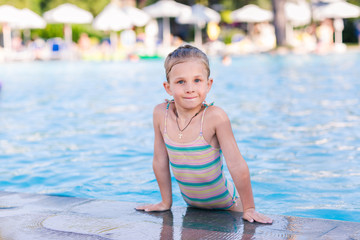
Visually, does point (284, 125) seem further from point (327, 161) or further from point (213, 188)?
point (213, 188)

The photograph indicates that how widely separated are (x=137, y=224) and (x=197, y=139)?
A: 0.58 meters

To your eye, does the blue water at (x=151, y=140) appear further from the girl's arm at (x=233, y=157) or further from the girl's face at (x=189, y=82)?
the girl's face at (x=189, y=82)

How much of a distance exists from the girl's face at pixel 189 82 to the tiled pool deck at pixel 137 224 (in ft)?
2.17

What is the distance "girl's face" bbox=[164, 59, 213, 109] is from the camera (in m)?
3.02

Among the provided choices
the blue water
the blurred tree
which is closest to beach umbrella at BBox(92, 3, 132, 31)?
the blurred tree

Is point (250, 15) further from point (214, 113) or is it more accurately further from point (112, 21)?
point (214, 113)

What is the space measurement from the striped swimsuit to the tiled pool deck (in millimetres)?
82

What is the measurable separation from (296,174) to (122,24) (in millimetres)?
23158

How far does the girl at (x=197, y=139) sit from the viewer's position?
3.03 metres

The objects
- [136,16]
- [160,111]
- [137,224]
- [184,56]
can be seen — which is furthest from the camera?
[136,16]

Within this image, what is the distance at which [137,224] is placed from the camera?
115 inches

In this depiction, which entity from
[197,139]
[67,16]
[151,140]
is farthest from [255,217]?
[67,16]

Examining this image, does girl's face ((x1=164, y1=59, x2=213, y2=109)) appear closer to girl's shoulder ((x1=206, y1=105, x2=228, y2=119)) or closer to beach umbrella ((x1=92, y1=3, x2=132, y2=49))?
girl's shoulder ((x1=206, y1=105, x2=228, y2=119))

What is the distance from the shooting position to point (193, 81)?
3.04 meters
